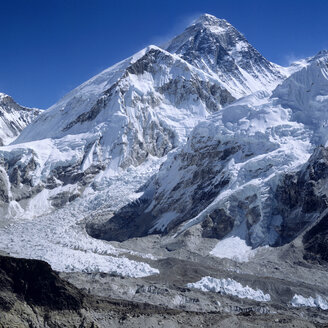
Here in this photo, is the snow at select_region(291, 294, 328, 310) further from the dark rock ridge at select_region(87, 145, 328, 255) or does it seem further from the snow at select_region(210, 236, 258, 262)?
the snow at select_region(210, 236, 258, 262)

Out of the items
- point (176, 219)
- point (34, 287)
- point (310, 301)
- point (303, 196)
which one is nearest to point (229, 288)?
point (310, 301)

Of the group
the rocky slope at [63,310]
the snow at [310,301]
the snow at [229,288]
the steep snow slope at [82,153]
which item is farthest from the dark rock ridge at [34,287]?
the steep snow slope at [82,153]

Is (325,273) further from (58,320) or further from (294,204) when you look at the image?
(58,320)

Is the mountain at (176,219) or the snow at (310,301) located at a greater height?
the mountain at (176,219)

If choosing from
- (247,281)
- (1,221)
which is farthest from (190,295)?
(1,221)

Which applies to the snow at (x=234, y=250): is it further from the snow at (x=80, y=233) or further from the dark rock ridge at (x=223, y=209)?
the snow at (x=80, y=233)

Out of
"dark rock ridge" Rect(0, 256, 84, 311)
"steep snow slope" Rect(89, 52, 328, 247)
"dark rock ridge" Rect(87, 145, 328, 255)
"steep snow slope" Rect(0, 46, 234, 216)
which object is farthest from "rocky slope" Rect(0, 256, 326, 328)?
"steep snow slope" Rect(0, 46, 234, 216)

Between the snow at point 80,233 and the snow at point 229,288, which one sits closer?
the snow at point 229,288
